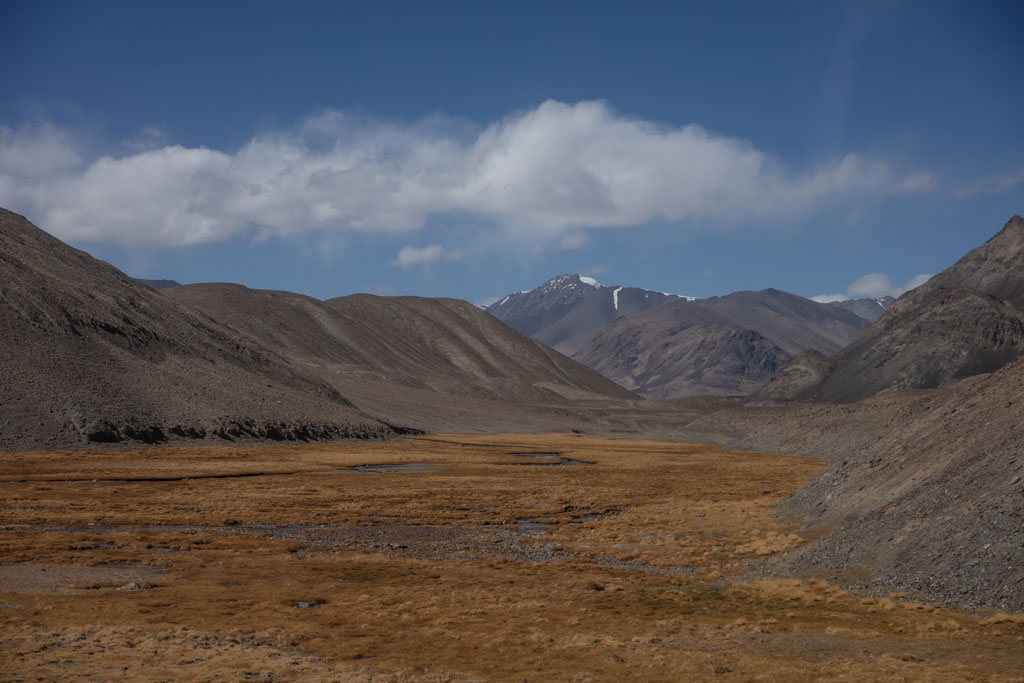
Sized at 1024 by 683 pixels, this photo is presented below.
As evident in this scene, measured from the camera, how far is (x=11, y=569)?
3042cm

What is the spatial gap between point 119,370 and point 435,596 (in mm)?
95727

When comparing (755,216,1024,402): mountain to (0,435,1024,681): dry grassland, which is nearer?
(0,435,1024,681): dry grassland

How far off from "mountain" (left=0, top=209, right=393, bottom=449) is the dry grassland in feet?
130

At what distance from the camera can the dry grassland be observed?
20.2m

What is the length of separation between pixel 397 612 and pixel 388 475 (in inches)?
2014

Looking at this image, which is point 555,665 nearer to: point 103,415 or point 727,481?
point 727,481

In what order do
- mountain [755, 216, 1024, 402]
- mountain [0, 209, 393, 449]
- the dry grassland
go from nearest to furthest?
the dry grassland, mountain [0, 209, 393, 449], mountain [755, 216, 1024, 402]

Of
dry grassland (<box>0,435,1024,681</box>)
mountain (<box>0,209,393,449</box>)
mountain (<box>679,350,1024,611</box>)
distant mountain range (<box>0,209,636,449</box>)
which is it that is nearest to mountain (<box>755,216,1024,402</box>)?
distant mountain range (<box>0,209,636,449</box>)

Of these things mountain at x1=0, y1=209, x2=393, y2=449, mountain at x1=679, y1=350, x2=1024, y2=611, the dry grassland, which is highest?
mountain at x1=0, y1=209, x2=393, y2=449

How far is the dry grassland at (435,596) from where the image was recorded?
20.2 metres

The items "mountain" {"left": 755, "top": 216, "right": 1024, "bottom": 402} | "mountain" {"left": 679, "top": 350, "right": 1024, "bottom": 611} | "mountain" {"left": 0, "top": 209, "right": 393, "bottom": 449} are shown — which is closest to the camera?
"mountain" {"left": 679, "top": 350, "right": 1024, "bottom": 611}

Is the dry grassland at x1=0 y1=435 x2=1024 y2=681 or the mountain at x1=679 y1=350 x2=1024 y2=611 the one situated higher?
the mountain at x1=679 y1=350 x2=1024 y2=611

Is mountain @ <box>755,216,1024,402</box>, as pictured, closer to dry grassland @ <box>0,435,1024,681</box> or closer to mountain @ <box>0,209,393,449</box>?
mountain @ <box>0,209,393,449</box>

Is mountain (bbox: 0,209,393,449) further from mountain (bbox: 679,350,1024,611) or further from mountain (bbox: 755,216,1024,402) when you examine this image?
mountain (bbox: 755,216,1024,402)
